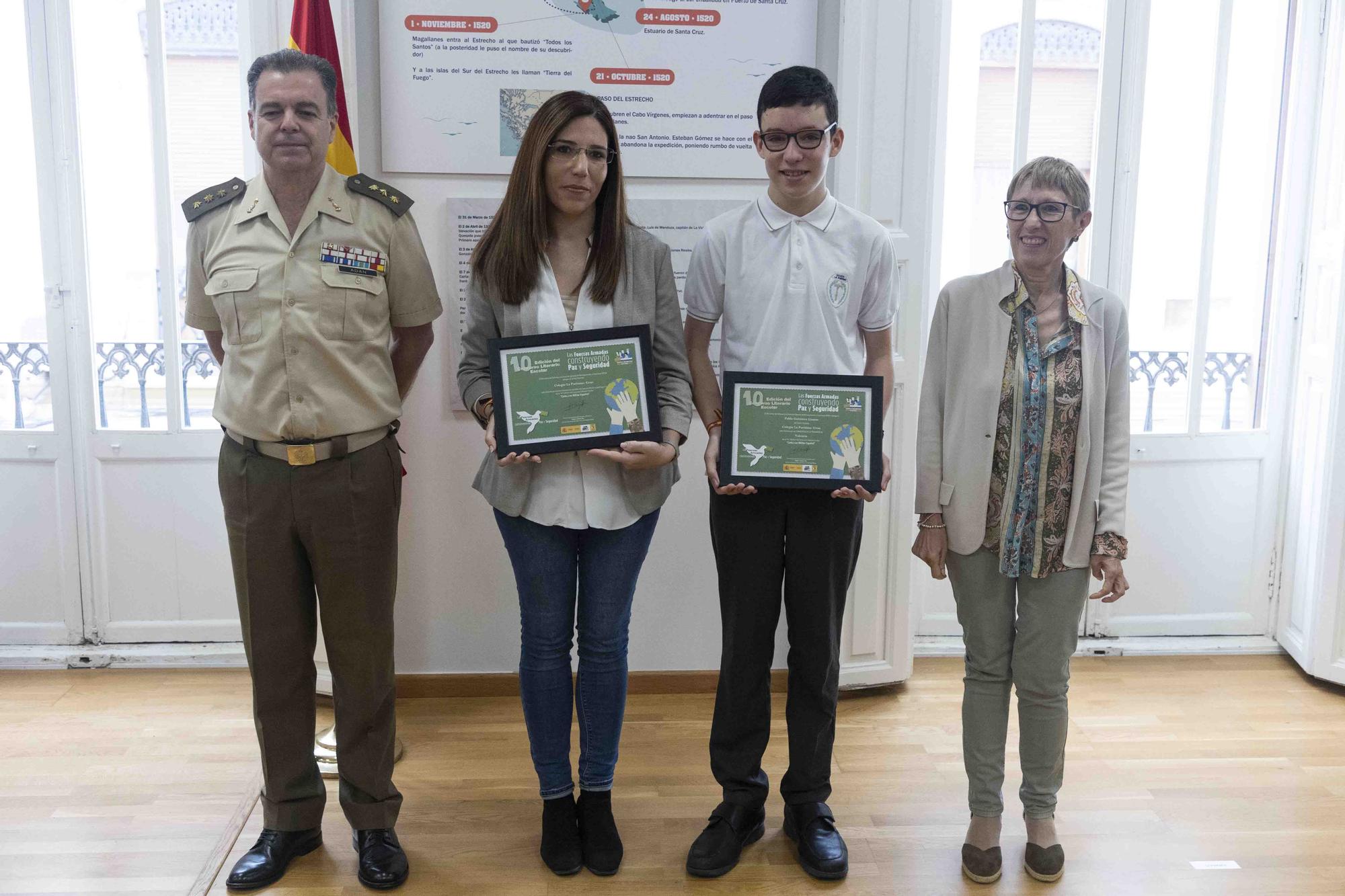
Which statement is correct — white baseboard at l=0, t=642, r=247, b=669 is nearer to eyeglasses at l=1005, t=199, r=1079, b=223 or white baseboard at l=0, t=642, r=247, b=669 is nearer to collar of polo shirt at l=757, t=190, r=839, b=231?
collar of polo shirt at l=757, t=190, r=839, b=231

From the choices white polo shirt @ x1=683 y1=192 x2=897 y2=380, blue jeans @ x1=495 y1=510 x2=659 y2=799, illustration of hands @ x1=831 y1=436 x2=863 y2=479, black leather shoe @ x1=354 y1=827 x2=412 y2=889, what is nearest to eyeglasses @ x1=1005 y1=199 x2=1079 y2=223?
white polo shirt @ x1=683 y1=192 x2=897 y2=380

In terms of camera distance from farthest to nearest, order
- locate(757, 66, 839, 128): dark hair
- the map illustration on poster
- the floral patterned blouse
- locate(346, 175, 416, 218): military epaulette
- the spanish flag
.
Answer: the map illustration on poster → the spanish flag → locate(346, 175, 416, 218): military epaulette → the floral patterned blouse → locate(757, 66, 839, 128): dark hair

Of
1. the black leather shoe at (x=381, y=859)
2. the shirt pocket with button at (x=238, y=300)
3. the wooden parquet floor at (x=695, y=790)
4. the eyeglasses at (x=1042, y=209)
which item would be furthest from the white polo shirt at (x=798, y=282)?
the black leather shoe at (x=381, y=859)

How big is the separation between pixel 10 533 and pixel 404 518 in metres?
1.39

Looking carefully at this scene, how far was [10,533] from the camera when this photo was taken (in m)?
3.45

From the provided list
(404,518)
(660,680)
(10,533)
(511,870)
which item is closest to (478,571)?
(404,518)

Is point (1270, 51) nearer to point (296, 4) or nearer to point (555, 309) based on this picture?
point (555, 309)

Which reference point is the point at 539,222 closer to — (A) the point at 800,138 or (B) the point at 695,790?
(A) the point at 800,138

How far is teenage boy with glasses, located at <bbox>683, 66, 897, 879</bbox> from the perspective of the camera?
84.1 inches

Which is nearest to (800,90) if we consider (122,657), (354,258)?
(354,258)

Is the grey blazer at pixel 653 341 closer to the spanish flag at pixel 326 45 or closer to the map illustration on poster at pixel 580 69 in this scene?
the spanish flag at pixel 326 45

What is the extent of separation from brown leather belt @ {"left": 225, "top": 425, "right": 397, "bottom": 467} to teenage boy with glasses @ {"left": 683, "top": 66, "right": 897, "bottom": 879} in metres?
0.75

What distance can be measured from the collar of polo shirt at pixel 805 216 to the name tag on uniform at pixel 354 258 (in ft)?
2.65

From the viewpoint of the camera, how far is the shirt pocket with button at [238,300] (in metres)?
2.12
